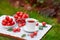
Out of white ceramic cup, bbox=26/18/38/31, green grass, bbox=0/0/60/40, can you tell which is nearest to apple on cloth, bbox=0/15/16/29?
white ceramic cup, bbox=26/18/38/31

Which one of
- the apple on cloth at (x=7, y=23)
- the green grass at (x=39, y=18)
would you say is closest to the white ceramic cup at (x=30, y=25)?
the apple on cloth at (x=7, y=23)

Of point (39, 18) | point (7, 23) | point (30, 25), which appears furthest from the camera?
point (39, 18)

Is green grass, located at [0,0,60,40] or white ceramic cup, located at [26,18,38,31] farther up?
green grass, located at [0,0,60,40]

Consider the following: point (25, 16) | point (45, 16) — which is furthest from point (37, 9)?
point (25, 16)

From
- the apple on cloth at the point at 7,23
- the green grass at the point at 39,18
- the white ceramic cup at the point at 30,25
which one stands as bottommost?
the white ceramic cup at the point at 30,25

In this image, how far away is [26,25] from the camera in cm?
294

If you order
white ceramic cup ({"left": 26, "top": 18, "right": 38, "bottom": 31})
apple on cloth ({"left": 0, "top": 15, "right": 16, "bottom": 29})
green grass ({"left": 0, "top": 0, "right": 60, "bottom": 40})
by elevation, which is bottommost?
white ceramic cup ({"left": 26, "top": 18, "right": 38, "bottom": 31})

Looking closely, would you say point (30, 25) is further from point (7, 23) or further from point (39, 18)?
point (39, 18)

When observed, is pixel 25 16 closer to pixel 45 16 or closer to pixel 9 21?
pixel 9 21

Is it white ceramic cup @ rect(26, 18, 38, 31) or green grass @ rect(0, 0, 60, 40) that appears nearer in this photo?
white ceramic cup @ rect(26, 18, 38, 31)

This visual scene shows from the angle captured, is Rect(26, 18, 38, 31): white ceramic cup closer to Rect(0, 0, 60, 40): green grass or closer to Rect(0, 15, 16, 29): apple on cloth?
Rect(0, 15, 16, 29): apple on cloth

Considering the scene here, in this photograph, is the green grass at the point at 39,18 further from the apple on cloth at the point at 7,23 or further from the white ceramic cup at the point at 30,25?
the white ceramic cup at the point at 30,25

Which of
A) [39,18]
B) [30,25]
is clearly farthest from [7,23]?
[39,18]

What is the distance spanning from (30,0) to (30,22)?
2.42 m
